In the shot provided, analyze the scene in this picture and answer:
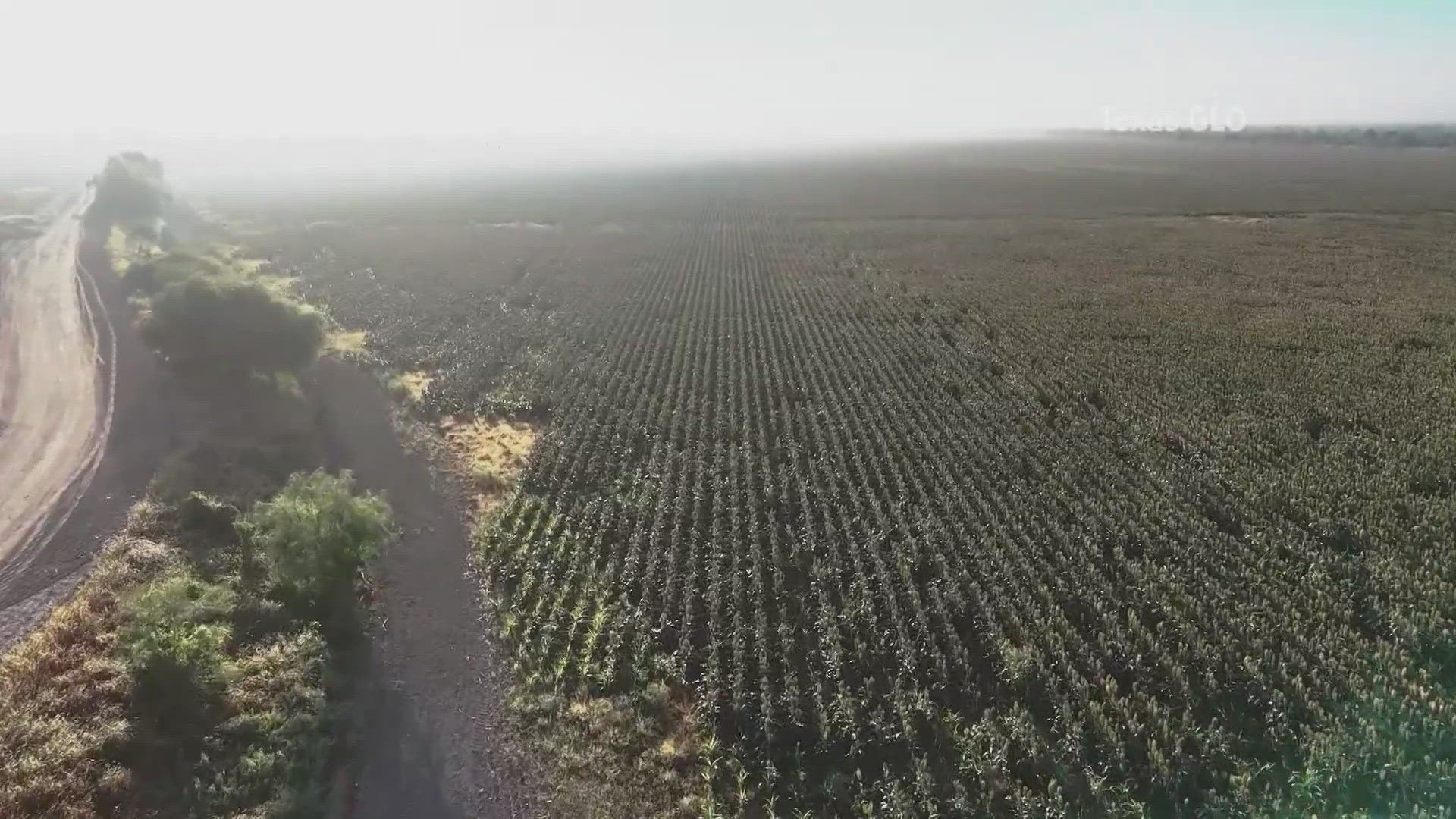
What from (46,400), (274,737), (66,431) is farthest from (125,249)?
(274,737)

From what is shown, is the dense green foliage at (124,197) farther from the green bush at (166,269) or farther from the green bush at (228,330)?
the green bush at (228,330)

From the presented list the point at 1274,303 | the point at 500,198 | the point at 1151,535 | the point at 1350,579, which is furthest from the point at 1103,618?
the point at 500,198

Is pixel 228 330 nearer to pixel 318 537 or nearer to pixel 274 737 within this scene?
pixel 318 537

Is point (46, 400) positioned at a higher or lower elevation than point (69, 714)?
higher

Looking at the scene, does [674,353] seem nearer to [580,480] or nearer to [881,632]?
[580,480]

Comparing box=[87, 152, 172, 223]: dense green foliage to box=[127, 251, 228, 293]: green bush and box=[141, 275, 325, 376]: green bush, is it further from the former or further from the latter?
box=[141, 275, 325, 376]: green bush

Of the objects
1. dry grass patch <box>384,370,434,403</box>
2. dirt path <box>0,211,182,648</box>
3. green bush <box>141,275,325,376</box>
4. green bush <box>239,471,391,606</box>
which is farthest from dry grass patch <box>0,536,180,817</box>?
green bush <box>141,275,325,376</box>

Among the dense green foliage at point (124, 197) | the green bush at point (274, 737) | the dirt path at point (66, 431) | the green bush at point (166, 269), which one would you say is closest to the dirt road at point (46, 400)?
the dirt path at point (66, 431)
